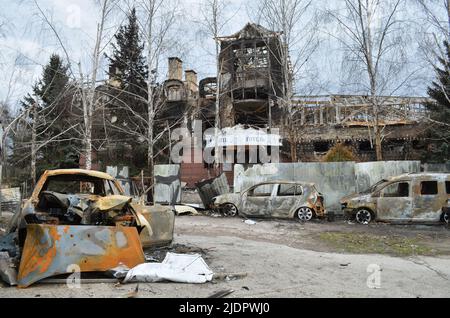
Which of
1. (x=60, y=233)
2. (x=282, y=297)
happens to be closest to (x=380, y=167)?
(x=282, y=297)

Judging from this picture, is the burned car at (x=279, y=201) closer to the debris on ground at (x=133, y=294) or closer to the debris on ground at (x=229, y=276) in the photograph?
the debris on ground at (x=229, y=276)

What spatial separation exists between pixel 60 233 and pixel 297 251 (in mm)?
5295

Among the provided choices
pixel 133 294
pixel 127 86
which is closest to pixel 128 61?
pixel 127 86

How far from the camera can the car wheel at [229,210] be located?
51.1 ft

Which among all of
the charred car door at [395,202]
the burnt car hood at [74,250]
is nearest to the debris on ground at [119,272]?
the burnt car hood at [74,250]

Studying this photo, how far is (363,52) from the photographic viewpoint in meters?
18.4

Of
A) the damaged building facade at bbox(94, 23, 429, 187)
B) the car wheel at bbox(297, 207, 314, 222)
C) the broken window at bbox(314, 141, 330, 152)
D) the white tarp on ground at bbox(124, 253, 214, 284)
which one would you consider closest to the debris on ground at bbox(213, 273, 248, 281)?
the white tarp on ground at bbox(124, 253, 214, 284)

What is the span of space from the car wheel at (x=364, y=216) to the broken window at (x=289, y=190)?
7.25 feet

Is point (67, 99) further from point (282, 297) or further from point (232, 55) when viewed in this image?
point (282, 297)

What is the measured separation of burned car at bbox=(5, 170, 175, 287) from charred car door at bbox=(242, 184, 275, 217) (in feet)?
25.4

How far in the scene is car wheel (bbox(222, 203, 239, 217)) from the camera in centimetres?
1557

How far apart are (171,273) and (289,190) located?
381 inches

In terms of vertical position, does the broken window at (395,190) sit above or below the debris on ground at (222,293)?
above

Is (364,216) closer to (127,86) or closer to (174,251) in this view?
(174,251)
